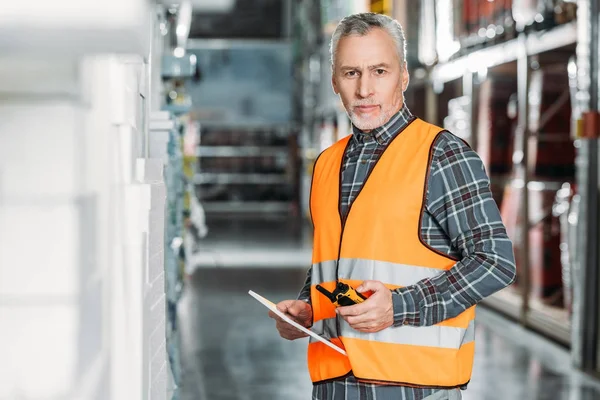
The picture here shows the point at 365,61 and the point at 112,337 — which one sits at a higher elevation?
the point at 365,61

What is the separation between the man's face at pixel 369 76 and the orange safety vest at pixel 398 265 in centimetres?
9

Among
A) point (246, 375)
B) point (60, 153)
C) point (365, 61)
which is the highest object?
point (365, 61)

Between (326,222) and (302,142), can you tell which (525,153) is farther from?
(302,142)

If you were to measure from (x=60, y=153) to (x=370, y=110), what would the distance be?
4.36ft

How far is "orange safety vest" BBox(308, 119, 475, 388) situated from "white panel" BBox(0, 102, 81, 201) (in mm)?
1230

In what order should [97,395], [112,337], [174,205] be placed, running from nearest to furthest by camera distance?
[97,395] → [112,337] → [174,205]

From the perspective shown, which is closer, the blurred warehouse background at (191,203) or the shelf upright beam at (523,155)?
the blurred warehouse background at (191,203)

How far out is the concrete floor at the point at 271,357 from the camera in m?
6.50

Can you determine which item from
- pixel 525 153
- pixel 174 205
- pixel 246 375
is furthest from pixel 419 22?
pixel 174 205

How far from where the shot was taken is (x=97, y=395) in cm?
121

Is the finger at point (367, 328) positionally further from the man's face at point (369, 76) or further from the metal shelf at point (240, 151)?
the metal shelf at point (240, 151)

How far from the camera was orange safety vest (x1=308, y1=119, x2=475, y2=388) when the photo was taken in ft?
7.34

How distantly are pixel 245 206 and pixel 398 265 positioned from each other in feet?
91.2

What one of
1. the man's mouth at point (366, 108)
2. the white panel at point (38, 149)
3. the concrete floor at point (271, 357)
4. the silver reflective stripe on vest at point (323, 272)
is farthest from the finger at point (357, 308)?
the concrete floor at point (271, 357)
